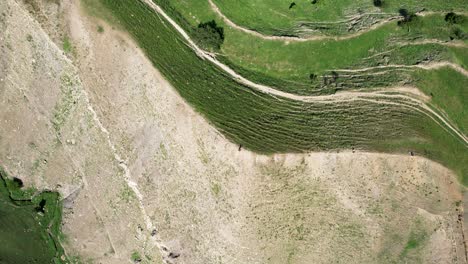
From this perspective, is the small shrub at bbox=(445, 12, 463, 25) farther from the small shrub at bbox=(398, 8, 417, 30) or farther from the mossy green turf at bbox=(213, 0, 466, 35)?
the mossy green turf at bbox=(213, 0, 466, 35)

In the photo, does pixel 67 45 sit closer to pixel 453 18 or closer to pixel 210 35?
pixel 210 35

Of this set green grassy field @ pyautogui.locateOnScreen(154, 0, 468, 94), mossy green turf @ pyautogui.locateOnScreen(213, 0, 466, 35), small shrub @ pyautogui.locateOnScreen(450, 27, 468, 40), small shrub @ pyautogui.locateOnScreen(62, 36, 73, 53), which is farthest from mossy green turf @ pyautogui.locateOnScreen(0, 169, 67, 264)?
small shrub @ pyautogui.locateOnScreen(450, 27, 468, 40)

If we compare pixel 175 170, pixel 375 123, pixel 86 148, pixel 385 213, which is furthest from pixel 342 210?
pixel 86 148

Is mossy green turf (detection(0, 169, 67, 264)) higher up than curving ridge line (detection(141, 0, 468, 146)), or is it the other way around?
curving ridge line (detection(141, 0, 468, 146))

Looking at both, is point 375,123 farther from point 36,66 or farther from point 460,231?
point 36,66

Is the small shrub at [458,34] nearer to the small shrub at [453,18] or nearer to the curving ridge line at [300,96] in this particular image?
the small shrub at [453,18]
